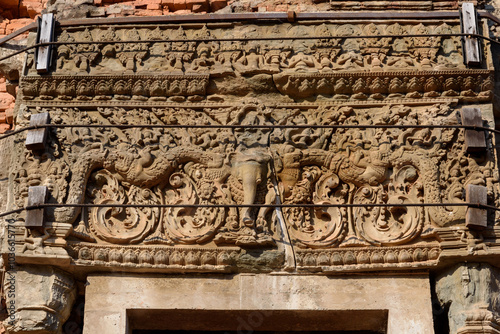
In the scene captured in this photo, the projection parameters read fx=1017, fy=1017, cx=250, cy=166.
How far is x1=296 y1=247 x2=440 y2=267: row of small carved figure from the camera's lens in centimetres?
708

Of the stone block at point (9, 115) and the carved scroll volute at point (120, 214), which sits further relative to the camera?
the stone block at point (9, 115)


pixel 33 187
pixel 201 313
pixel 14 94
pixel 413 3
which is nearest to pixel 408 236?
pixel 201 313

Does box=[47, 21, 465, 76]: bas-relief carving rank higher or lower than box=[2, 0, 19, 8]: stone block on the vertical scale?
lower

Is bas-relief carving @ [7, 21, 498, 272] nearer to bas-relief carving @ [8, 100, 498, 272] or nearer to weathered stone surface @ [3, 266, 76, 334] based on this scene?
bas-relief carving @ [8, 100, 498, 272]

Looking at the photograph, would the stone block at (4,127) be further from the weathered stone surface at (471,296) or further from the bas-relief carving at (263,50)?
the weathered stone surface at (471,296)

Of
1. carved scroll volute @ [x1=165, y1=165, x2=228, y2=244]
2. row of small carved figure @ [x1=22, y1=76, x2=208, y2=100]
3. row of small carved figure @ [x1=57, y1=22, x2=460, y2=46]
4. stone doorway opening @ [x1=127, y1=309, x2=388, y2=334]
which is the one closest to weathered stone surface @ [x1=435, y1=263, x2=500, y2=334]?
stone doorway opening @ [x1=127, y1=309, x2=388, y2=334]

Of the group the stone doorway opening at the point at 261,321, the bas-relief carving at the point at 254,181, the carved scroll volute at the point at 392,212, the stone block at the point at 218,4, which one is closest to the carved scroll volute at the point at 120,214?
the bas-relief carving at the point at 254,181

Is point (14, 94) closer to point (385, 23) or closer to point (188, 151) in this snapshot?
point (188, 151)

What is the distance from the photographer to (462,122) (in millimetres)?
7422

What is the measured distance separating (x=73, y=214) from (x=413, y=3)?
3268mm

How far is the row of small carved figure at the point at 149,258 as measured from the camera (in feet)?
23.2

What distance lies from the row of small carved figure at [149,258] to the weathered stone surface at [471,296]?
5.01 feet

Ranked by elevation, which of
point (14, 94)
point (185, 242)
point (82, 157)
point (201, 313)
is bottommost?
point (201, 313)

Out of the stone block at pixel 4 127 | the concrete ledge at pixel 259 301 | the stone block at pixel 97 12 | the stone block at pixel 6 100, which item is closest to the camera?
the concrete ledge at pixel 259 301
